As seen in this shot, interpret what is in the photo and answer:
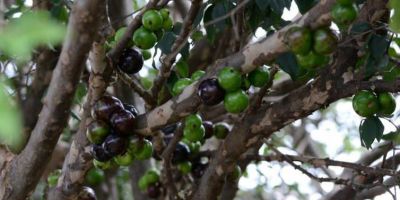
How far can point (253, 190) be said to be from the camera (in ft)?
11.2

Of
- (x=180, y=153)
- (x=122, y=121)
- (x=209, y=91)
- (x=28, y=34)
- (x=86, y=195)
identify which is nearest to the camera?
(x=28, y=34)

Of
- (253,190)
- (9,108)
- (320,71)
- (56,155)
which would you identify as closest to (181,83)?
(320,71)

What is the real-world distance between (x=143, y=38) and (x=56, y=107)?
0.94ft

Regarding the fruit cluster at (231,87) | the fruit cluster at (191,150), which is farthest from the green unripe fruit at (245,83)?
the fruit cluster at (191,150)

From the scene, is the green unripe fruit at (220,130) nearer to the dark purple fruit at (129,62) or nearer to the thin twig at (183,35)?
the thin twig at (183,35)

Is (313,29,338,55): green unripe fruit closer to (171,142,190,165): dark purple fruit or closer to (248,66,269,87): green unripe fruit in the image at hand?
(248,66,269,87): green unripe fruit

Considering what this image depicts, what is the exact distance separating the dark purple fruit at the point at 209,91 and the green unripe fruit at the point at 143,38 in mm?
190

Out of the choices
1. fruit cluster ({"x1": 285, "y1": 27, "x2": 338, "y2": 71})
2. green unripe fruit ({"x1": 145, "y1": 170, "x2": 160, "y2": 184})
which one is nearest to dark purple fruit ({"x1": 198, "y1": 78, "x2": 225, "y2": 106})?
fruit cluster ({"x1": 285, "y1": 27, "x2": 338, "y2": 71})

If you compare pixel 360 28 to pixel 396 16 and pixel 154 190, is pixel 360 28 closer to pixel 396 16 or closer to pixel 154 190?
pixel 396 16

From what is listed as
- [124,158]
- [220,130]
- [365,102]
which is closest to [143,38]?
[124,158]

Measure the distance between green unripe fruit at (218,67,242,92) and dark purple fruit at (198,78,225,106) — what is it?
0.7 inches

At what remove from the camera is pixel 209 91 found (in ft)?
4.02

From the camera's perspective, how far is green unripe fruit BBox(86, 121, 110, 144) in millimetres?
1350

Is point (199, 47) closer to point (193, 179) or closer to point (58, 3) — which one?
point (193, 179)
